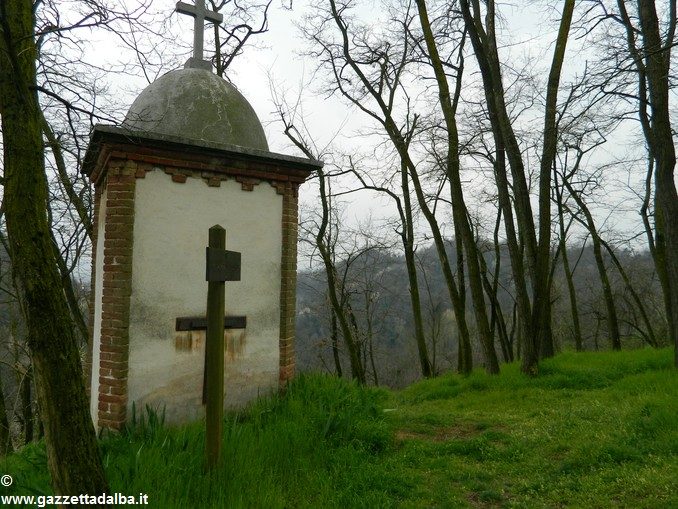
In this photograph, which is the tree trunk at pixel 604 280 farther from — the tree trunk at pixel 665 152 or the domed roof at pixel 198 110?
the domed roof at pixel 198 110

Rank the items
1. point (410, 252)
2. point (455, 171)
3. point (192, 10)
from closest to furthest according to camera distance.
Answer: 1. point (192, 10)
2. point (455, 171)
3. point (410, 252)

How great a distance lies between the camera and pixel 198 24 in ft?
21.4

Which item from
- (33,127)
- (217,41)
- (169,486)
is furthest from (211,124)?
(217,41)

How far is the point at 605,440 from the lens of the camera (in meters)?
5.02

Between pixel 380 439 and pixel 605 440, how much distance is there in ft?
7.92

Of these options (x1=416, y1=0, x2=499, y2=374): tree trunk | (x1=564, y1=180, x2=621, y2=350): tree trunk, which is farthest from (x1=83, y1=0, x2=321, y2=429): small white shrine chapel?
(x1=564, y1=180, x2=621, y2=350): tree trunk

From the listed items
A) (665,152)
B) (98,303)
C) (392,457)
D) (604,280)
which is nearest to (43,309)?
(98,303)

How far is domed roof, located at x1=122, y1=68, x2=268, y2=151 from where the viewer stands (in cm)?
576

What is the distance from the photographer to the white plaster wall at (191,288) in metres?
5.17

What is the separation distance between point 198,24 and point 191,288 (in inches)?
149

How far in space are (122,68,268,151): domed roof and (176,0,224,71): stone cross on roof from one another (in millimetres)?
319

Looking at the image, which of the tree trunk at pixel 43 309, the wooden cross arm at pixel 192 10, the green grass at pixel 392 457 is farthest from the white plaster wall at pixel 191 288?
the wooden cross arm at pixel 192 10

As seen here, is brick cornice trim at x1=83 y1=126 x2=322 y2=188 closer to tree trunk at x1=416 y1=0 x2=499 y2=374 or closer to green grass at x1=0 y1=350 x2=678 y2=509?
green grass at x1=0 y1=350 x2=678 y2=509

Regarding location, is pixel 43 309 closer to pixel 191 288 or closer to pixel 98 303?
pixel 191 288
